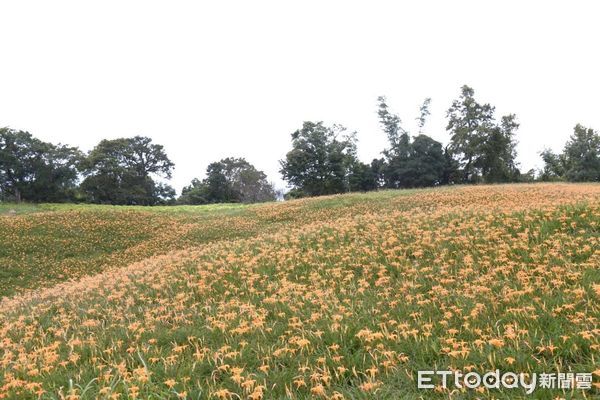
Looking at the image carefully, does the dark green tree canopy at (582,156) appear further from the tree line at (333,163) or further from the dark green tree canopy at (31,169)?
the dark green tree canopy at (31,169)

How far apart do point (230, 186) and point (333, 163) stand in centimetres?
2542

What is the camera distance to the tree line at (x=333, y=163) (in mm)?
54625

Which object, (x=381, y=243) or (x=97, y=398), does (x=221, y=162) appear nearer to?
(x=381, y=243)

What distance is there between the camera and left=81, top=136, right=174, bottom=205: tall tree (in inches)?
2434

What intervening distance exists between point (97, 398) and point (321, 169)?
61.3 m

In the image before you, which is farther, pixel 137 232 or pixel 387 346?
pixel 137 232

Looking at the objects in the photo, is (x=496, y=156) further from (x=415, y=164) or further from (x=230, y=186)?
(x=230, y=186)

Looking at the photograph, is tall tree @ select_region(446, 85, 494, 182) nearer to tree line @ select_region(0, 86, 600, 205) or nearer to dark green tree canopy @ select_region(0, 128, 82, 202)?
tree line @ select_region(0, 86, 600, 205)

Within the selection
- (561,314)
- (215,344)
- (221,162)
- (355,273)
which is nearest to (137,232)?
(355,273)

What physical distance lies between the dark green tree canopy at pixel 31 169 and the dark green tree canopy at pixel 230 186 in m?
24.3

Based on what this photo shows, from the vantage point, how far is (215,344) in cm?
509

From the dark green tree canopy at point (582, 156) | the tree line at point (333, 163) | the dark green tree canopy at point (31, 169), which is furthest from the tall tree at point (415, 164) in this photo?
the dark green tree canopy at point (31, 169)

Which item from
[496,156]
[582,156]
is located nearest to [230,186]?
[496,156]

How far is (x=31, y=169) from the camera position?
54.2 m
